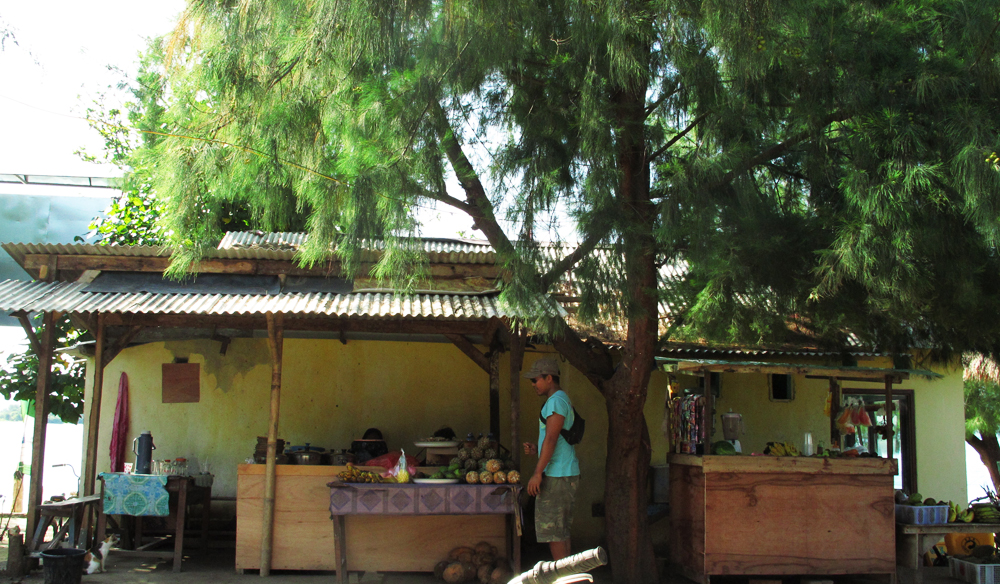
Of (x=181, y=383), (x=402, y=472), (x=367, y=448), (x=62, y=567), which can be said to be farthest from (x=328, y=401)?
(x=62, y=567)

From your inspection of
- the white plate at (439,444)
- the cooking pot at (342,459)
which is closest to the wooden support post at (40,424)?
the cooking pot at (342,459)

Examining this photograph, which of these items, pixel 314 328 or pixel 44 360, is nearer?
pixel 44 360

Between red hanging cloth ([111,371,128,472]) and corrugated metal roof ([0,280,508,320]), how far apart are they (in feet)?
7.49

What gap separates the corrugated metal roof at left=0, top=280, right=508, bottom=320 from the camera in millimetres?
6820

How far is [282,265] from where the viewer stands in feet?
26.4

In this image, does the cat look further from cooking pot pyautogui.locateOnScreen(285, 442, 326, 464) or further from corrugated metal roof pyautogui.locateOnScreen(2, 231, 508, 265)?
corrugated metal roof pyautogui.locateOnScreen(2, 231, 508, 265)

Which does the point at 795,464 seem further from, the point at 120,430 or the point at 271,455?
the point at 120,430

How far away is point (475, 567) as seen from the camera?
7285 mm

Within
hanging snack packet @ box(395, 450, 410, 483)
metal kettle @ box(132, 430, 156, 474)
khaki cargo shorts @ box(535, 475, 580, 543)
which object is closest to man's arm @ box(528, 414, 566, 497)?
khaki cargo shorts @ box(535, 475, 580, 543)

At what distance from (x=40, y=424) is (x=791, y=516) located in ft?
23.2

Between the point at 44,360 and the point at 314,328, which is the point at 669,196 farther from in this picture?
the point at 44,360

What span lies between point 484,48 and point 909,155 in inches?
119

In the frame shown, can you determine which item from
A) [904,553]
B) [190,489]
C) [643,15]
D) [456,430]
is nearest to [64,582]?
[190,489]

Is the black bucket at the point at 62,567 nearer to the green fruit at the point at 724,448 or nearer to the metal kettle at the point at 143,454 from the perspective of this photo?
the metal kettle at the point at 143,454
